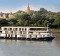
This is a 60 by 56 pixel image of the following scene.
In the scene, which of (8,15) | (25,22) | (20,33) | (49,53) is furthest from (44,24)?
(49,53)

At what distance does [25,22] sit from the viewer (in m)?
34.3

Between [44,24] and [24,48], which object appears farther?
[44,24]

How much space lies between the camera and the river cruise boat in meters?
23.6

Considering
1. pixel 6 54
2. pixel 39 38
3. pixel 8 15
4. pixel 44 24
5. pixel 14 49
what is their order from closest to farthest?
pixel 6 54, pixel 14 49, pixel 39 38, pixel 44 24, pixel 8 15

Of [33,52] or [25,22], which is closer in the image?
[33,52]

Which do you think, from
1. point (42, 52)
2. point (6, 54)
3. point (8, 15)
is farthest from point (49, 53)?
point (8, 15)

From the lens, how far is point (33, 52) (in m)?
17.3

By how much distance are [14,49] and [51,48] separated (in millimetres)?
1797

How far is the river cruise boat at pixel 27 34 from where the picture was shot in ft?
77.3

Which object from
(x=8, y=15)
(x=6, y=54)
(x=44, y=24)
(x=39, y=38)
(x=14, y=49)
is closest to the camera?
(x=6, y=54)

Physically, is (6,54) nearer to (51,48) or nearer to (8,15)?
(51,48)

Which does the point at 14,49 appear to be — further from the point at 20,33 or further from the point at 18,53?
the point at 20,33

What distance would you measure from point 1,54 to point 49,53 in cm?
198

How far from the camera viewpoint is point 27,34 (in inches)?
963
